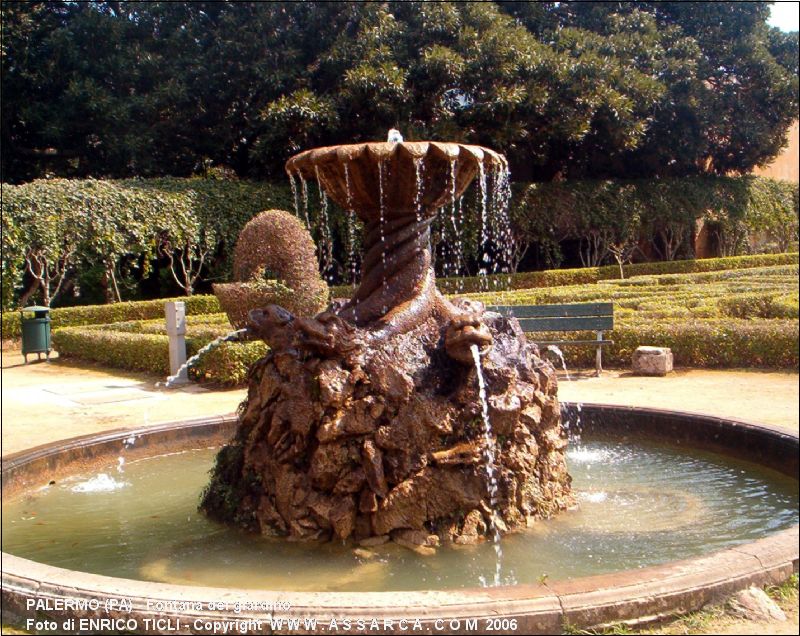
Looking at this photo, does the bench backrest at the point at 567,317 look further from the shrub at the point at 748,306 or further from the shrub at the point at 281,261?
the shrub at the point at 281,261

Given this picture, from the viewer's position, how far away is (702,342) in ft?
33.7

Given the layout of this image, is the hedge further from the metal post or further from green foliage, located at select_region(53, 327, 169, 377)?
the metal post

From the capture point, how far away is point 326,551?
4.20 metres

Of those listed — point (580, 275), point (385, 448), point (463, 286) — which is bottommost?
point (385, 448)

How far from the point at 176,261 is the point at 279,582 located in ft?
64.1

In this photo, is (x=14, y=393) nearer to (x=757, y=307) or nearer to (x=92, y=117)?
(x=757, y=307)

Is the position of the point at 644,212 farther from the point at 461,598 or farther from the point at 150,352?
the point at 461,598

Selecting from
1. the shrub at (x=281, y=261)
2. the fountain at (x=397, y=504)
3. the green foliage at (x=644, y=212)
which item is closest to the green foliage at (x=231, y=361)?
the shrub at (x=281, y=261)

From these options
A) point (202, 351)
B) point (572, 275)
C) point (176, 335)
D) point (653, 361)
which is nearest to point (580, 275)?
point (572, 275)

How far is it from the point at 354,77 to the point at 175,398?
12961 millimetres

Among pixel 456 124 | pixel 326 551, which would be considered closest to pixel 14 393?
pixel 326 551

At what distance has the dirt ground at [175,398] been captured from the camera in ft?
25.0

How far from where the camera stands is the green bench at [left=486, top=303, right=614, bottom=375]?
10.4 meters

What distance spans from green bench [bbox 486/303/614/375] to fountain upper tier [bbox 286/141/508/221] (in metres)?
5.06
